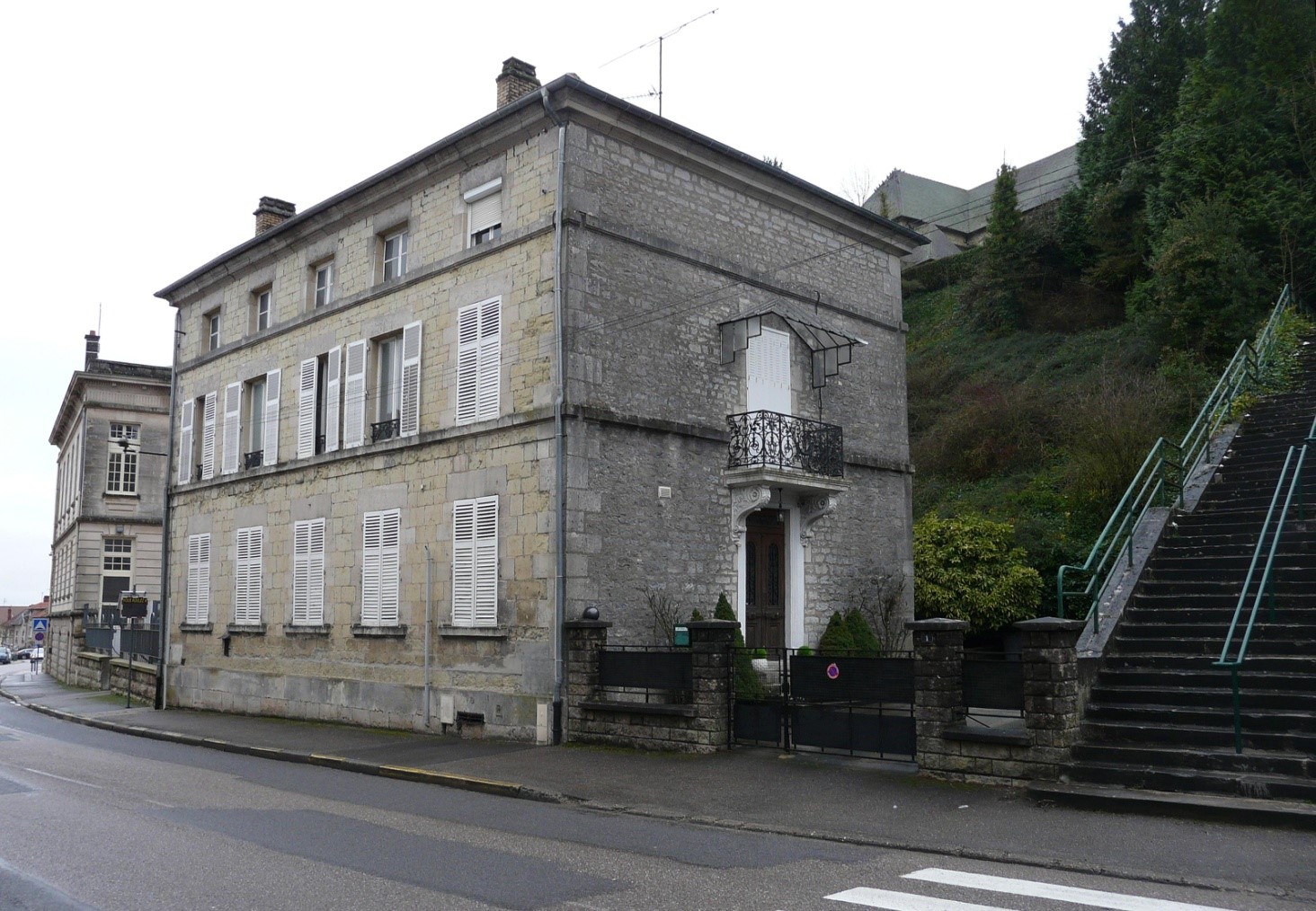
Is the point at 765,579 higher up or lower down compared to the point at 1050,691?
higher up

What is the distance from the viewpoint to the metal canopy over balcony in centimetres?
1656

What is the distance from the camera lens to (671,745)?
12.7m

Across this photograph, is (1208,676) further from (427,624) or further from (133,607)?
(133,607)

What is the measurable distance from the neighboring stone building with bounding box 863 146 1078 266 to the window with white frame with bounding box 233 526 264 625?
35.0 metres

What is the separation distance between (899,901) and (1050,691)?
4021mm

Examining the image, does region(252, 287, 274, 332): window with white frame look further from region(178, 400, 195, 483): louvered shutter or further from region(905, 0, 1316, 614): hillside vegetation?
region(905, 0, 1316, 614): hillside vegetation

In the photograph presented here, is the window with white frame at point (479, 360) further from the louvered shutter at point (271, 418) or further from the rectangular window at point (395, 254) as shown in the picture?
the louvered shutter at point (271, 418)

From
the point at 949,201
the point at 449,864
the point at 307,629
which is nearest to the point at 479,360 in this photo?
the point at 307,629

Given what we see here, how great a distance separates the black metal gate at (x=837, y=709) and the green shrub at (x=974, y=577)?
785 centimetres

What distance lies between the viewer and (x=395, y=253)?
1827 cm

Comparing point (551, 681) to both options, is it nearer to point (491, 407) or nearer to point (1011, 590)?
point (491, 407)

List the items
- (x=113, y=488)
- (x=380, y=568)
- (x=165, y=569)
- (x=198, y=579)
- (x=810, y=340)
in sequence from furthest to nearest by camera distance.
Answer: (x=113, y=488), (x=165, y=569), (x=198, y=579), (x=810, y=340), (x=380, y=568)

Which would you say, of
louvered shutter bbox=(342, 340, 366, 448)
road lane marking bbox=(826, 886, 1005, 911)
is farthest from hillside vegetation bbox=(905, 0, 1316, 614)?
road lane marking bbox=(826, 886, 1005, 911)

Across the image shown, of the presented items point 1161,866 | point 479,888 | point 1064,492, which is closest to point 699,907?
point 479,888
